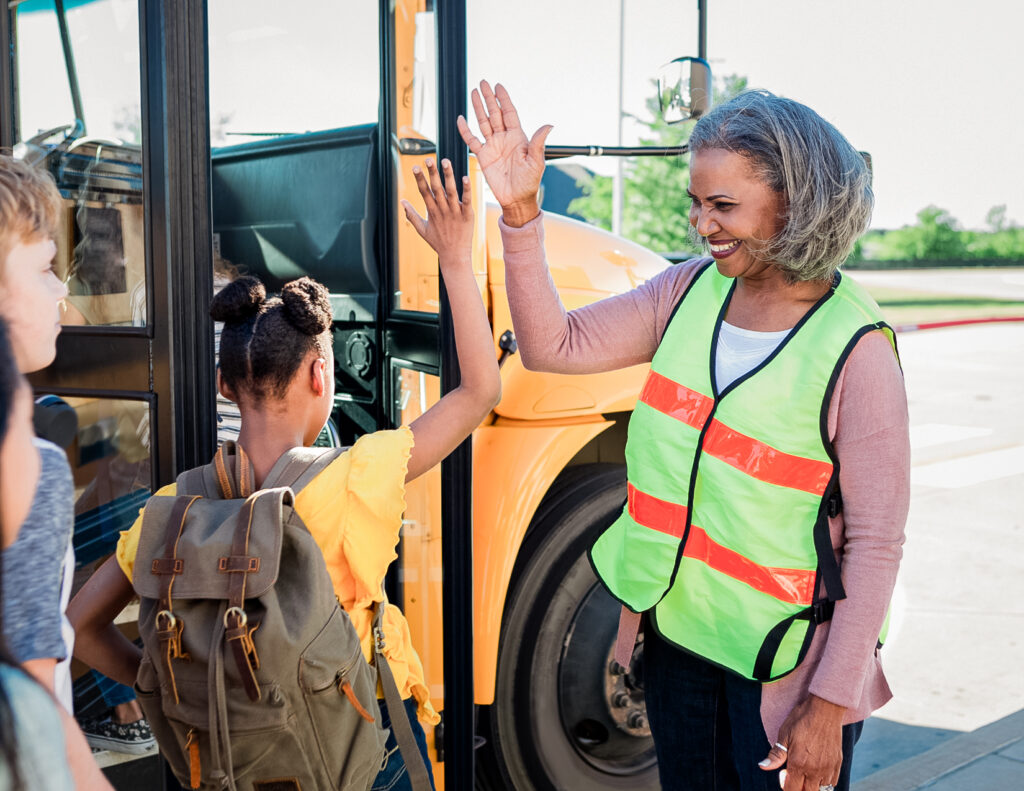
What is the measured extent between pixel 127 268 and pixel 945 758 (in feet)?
9.15

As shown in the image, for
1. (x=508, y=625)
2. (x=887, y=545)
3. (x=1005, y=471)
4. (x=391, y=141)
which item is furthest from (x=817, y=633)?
(x=1005, y=471)

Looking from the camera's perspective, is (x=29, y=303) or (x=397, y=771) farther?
(x=397, y=771)

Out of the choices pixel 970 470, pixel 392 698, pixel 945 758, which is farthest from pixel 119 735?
pixel 970 470

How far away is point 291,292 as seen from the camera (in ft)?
5.52

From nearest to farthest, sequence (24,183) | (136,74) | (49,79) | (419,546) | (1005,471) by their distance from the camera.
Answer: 1. (24,183)
2. (136,74)
3. (49,79)
4. (419,546)
5. (1005,471)

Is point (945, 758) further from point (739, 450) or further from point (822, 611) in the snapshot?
point (739, 450)

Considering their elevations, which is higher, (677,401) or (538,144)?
(538,144)

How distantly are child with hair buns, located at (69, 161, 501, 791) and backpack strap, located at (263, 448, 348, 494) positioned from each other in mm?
15

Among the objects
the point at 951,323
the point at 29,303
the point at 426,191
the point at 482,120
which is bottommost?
the point at 951,323

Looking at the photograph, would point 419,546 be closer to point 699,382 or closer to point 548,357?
point 548,357

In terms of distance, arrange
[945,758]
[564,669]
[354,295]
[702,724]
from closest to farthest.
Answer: [702,724] < [354,295] < [564,669] < [945,758]

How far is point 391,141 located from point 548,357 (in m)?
0.79

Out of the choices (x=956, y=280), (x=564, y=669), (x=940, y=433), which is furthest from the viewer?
(x=956, y=280)

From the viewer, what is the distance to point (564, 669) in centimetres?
275
